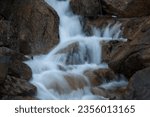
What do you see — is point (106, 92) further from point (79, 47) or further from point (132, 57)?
point (79, 47)

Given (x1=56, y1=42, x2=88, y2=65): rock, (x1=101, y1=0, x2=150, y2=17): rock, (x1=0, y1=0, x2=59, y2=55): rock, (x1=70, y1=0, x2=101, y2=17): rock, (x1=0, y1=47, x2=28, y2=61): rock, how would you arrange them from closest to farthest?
(x1=0, y1=47, x2=28, y2=61): rock, (x1=56, y1=42, x2=88, y2=65): rock, (x1=0, y1=0, x2=59, y2=55): rock, (x1=70, y1=0, x2=101, y2=17): rock, (x1=101, y1=0, x2=150, y2=17): rock

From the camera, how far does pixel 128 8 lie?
1386 cm

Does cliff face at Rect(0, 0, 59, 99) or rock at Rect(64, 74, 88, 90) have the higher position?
cliff face at Rect(0, 0, 59, 99)

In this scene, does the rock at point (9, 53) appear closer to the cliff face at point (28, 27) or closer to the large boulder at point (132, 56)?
the cliff face at point (28, 27)

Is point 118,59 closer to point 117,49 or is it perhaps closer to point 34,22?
point 117,49

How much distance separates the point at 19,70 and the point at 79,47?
2.64 m

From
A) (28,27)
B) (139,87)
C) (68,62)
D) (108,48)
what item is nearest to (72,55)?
(68,62)

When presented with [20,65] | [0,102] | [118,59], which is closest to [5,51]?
[20,65]

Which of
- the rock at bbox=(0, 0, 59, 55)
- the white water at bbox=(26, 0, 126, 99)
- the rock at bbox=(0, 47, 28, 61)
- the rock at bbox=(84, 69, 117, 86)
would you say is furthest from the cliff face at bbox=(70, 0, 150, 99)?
the rock at bbox=(0, 47, 28, 61)

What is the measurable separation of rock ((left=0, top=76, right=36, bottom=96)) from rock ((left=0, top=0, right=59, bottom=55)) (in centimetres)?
292

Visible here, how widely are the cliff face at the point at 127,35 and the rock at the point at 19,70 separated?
2167mm

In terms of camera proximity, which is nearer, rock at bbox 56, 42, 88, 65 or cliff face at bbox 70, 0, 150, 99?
cliff face at bbox 70, 0, 150, 99

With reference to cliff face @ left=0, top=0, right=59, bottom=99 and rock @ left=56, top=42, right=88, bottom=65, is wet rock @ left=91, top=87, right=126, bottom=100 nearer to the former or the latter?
→ rock @ left=56, top=42, right=88, bottom=65

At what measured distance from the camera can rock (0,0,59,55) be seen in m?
11.9
